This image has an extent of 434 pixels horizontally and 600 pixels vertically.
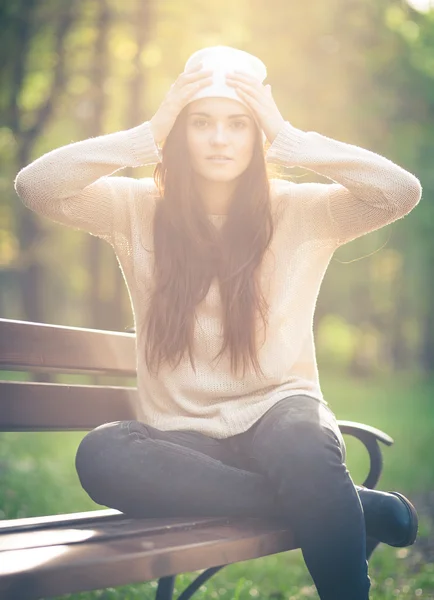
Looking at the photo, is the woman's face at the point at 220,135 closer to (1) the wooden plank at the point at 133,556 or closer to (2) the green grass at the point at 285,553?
(1) the wooden plank at the point at 133,556

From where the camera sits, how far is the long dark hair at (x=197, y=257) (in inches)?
125

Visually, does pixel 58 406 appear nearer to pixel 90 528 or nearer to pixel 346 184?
pixel 90 528

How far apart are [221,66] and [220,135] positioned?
0.24m

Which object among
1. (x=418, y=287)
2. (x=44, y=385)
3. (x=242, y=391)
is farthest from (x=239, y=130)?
(x=418, y=287)

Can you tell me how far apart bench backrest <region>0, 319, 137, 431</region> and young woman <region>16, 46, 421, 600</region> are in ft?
0.81

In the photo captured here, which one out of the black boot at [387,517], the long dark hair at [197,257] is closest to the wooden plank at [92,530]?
the black boot at [387,517]

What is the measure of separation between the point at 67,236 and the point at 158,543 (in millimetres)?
17594

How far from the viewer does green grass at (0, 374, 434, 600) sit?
430 centimetres

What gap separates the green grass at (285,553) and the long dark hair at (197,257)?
3.99 ft

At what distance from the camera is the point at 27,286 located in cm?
1453

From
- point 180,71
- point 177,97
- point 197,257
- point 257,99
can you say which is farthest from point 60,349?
point 180,71

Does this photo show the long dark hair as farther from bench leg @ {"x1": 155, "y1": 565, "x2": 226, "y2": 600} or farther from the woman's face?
bench leg @ {"x1": 155, "y1": 565, "x2": 226, "y2": 600}

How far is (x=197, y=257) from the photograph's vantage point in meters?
3.31

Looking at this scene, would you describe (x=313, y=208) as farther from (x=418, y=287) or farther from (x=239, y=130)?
(x=418, y=287)
